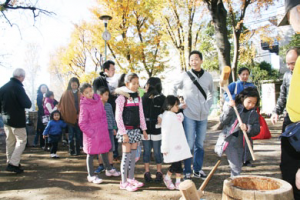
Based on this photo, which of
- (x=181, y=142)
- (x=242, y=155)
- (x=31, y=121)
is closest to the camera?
(x=242, y=155)

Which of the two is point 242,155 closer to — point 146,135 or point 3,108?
point 146,135

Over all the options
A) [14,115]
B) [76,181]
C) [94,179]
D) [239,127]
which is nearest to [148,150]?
[94,179]

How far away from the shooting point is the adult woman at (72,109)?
6.34 m

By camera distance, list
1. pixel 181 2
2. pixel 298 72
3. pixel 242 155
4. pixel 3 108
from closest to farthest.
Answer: pixel 298 72, pixel 242 155, pixel 3 108, pixel 181 2

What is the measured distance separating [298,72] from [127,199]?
295cm

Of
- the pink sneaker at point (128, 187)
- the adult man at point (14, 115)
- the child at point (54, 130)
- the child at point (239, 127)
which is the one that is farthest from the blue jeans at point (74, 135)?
the child at point (239, 127)

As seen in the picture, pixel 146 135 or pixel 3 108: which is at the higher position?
pixel 3 108

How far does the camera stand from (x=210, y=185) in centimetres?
400

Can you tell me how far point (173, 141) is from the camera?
12.6 feet

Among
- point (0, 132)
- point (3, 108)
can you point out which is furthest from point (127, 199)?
point (0, 132)

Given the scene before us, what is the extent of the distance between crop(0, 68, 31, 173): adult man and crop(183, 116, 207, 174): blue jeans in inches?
130

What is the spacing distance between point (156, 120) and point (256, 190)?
3.01m

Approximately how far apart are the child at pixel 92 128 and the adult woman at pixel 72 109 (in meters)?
2.04

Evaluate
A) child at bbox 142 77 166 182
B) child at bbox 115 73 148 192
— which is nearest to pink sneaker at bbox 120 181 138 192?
child at bbox 115 73 148 192
